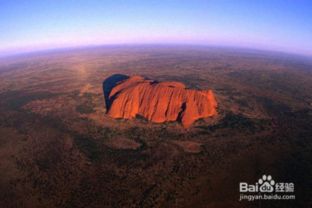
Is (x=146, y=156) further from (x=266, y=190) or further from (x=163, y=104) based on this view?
(x=266, y=190)

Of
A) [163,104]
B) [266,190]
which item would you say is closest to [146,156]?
[163,104]

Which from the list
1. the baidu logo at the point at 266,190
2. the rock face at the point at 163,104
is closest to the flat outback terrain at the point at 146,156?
the baidu logo at the point at 266,190

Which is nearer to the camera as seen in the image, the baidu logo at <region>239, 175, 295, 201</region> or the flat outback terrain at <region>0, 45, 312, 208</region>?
the baidu logo at <region>239, 175, 295, 201</region>

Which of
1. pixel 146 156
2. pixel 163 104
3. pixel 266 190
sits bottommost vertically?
pixel 266 190

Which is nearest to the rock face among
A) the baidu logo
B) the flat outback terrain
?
the flat outback terrain

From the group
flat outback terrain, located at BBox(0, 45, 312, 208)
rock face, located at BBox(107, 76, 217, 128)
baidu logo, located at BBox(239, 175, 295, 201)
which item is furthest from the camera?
rock face, located at BBox(107, 76, 217, 128)

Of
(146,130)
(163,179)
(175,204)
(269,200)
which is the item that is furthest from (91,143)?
(269,200)

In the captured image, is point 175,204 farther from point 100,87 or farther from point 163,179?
point 100,87

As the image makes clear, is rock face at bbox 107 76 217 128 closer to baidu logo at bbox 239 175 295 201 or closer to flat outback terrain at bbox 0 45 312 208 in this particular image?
flat outback terrain at bbox 0 45 312 208

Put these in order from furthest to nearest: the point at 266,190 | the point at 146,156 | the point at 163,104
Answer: the point at 163,104 → the point at 146,156 → the point at 266,190
